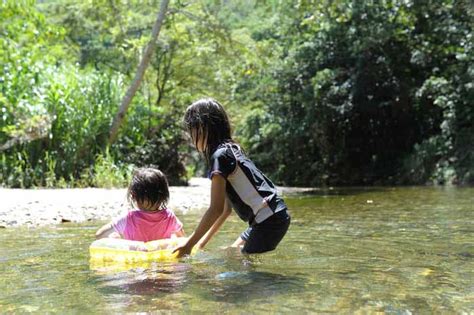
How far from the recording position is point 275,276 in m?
3.81

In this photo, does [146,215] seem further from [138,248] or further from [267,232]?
[267,232]

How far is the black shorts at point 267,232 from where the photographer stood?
4.05m

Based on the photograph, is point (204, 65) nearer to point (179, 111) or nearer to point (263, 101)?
point (263, 101)

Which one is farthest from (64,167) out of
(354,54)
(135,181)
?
(354,54)

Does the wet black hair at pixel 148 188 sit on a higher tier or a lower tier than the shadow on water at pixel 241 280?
higher

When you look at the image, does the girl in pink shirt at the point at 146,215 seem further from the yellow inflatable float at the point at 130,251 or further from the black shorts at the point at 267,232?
the black shorts at the point at 267,232

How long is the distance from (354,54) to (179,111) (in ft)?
23.3

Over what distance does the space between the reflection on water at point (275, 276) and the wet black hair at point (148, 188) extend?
591 millimetres

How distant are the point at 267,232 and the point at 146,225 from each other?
1149 mm

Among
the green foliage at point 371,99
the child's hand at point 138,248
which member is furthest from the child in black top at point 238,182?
the green foliage at point 371,99

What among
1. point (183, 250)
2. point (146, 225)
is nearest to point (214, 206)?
point (183, 250)

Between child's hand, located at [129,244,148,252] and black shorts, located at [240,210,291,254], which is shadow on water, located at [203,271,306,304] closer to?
black shorts, located at [240,210,291,254]

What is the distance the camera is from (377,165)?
20.8 metres

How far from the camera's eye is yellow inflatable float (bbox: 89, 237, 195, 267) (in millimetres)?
4312
